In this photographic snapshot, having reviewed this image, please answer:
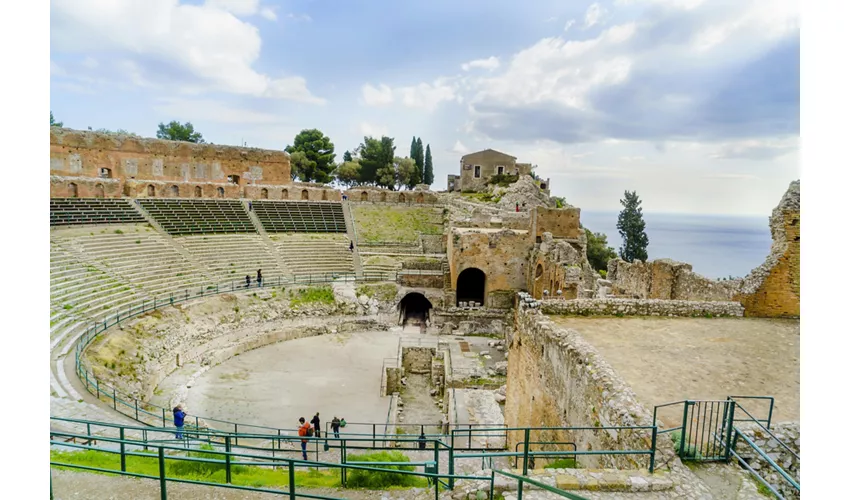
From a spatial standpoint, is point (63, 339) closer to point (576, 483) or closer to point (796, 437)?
Result: point (576, 483)

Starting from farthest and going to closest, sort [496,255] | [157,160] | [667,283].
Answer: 1. [157,160]
2. [496,255]
3. [667,283]

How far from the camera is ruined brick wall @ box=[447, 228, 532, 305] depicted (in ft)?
74.2

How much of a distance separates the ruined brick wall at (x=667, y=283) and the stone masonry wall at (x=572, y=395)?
18.5ft

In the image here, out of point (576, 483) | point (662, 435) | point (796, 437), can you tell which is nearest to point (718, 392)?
point (796, 437)

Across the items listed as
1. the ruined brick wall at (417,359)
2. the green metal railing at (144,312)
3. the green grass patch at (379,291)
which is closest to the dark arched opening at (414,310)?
the green grass patch at (379,291)

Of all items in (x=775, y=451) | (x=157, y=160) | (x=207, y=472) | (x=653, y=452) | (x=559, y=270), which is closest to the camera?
(x=653, y=452)

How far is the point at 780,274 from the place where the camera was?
9328 millimetres

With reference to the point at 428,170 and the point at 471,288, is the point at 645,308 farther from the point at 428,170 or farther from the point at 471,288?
the point at 428,170

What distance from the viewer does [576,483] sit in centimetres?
455

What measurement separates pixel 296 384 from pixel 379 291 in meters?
8.26

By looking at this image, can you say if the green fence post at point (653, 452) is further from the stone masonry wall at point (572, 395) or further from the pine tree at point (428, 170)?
the pine tree at point (428, 170)

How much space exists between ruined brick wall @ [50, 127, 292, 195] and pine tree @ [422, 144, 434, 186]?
708 inches

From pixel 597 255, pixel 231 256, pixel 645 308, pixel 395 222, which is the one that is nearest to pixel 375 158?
pixel 395 222

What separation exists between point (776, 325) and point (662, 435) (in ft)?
19.8
